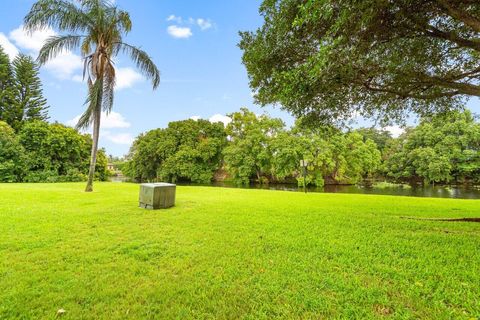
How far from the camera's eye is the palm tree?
9.80 meters

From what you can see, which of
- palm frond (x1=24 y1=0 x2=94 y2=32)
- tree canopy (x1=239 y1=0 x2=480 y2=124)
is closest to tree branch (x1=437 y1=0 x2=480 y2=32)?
tree canopy (x1=239 y1=0 x2=480 y2=124)

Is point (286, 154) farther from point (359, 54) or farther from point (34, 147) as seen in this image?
point (34, 147)

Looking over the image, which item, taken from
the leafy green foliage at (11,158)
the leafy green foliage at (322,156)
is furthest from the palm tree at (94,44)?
the leafy green foliage at (322,156)

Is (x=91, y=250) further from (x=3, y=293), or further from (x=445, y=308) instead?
(x=445, y=308)

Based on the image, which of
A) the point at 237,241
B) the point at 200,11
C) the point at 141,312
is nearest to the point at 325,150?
the point at 200,11

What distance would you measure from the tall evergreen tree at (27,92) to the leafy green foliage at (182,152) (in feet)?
48.2

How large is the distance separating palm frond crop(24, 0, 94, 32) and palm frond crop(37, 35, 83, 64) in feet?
1.31

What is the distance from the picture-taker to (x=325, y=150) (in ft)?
83.0

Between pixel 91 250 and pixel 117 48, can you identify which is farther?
pixel 117 48

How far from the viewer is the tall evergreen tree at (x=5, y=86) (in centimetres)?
2980

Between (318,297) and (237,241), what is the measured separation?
1.88m

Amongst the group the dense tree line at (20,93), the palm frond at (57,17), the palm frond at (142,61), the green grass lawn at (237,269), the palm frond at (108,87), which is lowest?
the green grass lawn at (237,269)

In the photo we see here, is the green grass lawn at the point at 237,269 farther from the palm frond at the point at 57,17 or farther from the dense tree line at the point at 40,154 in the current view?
the dense tree line at the point at 40,154

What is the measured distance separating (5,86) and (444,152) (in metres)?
57.2
